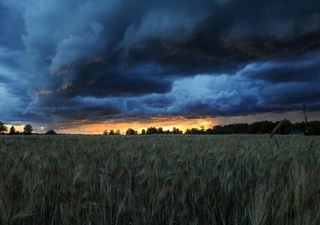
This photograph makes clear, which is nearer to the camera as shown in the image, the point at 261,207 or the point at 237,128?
the point at 261,207

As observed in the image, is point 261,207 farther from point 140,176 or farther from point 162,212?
point 140,176

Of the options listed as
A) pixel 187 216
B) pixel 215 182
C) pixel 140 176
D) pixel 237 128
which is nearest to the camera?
pixel 187 216

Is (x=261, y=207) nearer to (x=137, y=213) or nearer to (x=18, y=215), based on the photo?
(x=137, y=213)

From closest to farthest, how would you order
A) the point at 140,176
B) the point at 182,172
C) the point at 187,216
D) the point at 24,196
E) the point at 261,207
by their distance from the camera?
1. the point at 261,207
2. the point at 187,216
3. the point at 24,196
4. the point at 140,176
5. the point at 182,172

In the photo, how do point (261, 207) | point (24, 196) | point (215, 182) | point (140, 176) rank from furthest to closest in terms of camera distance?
point (140, 176) < point (215, 182) < point (24, 196) < point (261, 207)

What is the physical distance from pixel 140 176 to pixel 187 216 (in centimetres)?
119

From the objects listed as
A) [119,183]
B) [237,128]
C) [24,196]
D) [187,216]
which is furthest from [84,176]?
[237,128]

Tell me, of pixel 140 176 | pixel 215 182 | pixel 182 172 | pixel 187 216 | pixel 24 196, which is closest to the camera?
pixel 187 216

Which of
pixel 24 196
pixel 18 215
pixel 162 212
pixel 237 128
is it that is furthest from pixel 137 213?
pixel 237 128

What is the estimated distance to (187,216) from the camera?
2.52 meters

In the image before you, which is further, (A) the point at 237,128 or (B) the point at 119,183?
→ (A) the point at 237,128

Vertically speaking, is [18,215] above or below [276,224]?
above

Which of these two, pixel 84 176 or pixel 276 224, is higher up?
pixel 84 176

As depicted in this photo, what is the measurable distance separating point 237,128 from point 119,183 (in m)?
72.4
